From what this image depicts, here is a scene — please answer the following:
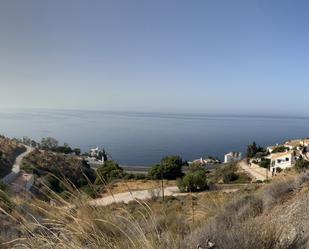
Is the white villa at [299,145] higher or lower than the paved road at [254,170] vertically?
higher

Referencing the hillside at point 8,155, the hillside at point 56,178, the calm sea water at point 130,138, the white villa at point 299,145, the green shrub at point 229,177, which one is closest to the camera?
the hillside at point 56,178

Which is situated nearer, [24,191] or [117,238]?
[117,238]

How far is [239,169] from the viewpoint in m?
37.4

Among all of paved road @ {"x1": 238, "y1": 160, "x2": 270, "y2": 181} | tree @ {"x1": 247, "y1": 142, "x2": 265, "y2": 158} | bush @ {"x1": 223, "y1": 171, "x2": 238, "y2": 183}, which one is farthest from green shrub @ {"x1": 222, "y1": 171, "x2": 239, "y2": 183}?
tree @ {"x1": 247, "y1": 142, "x2": 265, "y2": 158}

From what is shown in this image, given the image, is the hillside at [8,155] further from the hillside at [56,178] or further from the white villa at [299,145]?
the white villa at [299,145]

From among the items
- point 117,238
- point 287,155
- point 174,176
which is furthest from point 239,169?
point 117,238

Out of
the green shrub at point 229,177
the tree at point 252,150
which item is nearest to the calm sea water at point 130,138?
the green shrub at point 229,177

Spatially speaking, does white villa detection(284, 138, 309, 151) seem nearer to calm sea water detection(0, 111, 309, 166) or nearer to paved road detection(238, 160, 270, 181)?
paved road detection(238, 160, 270, 181)

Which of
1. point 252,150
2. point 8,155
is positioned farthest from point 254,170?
point 8,155

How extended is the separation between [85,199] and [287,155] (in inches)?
1356

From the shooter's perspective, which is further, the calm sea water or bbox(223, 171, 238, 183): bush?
bbox(223, 171, 238, 183): bush

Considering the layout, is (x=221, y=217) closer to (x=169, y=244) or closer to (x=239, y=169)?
(x=169, y=244)

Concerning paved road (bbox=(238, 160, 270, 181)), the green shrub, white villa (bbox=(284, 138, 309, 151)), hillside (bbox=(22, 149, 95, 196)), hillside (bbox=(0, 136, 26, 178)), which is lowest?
paved road (bbox=(238, 160, 270, 181))

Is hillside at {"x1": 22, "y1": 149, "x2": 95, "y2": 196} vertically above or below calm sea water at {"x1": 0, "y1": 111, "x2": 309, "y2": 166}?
above
